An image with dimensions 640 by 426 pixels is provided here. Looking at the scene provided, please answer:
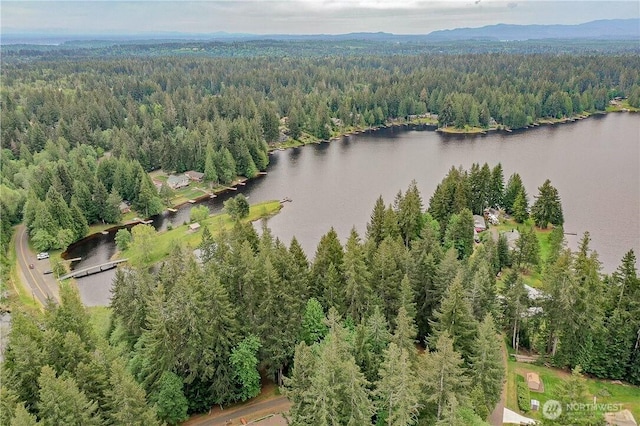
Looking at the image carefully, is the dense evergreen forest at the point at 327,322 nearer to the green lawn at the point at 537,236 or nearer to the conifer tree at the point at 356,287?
the conifer tree at the point at 356,287

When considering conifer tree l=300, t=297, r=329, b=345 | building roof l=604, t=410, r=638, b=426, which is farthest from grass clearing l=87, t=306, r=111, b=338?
building roof l=604, t=410, r=638, b=426

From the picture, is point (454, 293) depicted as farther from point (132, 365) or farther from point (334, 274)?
point (132, 365)

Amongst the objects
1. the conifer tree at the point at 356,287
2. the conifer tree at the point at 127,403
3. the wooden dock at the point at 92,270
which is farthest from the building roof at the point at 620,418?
the wooden dock at the point at 92,270

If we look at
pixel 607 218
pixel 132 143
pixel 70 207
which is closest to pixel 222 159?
pixel 132 143

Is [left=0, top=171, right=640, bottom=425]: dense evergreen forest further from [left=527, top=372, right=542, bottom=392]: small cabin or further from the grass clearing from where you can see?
[left=527, top=372, right=542, bottom=392]: small cabin

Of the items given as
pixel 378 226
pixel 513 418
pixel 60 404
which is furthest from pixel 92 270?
pixel 513 418

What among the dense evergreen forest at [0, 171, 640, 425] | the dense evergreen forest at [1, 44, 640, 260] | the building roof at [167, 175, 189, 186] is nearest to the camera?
the dense evergreen forest at [0, 171, 640, 425]
